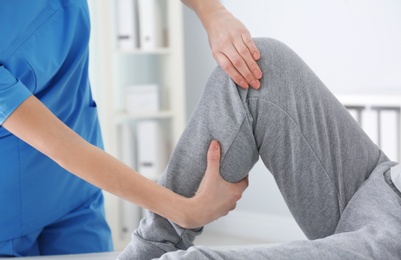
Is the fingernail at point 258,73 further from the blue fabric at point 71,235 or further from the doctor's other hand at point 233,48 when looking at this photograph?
the blue fabric at point 71,235

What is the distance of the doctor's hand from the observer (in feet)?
4.38

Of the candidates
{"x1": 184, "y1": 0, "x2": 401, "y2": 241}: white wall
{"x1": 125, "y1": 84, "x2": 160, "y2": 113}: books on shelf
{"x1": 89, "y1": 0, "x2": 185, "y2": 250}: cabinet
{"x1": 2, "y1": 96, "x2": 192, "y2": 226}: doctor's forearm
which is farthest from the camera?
{"x1": 125, "y1": 84, "x2": 160, "y2": 113}: books on shelf

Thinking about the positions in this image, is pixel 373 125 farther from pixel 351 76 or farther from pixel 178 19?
pixel 178 19

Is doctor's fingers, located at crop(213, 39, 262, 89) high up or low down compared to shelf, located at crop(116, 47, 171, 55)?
up

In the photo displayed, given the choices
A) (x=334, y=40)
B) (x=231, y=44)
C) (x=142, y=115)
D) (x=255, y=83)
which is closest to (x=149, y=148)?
(x=142, y=115)

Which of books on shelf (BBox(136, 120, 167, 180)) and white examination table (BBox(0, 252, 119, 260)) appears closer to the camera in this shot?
white examination table (BBox(0, 252, 119, 260))

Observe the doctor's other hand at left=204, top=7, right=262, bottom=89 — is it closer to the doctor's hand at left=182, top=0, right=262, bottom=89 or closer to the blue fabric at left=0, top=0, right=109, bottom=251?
the doctor's hand at left=182, top=0, right=262, bottom=89

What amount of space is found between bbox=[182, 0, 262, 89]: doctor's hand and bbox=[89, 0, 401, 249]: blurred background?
5.58 feet

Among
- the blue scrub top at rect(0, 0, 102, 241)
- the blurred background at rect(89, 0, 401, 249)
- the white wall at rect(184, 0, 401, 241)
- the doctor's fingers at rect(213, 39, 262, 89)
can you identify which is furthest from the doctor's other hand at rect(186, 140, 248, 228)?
the white wall at rect(184, 0, 401, 241)

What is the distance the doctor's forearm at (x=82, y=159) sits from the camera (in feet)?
4.17

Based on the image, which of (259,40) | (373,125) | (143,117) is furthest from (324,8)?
(259,40)

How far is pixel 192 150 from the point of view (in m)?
1.36

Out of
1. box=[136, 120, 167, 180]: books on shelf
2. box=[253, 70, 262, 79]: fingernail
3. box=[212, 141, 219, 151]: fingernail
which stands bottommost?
box=[136, 120, 167, 180]: books on shelf

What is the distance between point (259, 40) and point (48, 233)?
0.62 m
